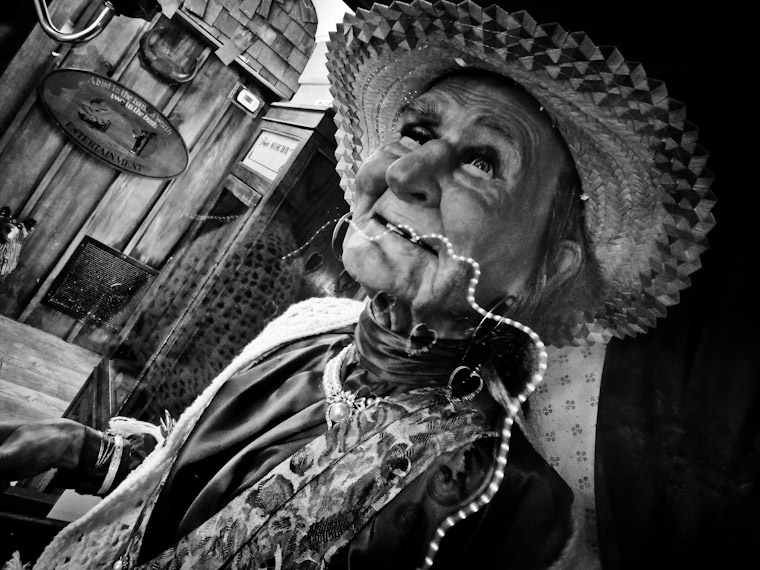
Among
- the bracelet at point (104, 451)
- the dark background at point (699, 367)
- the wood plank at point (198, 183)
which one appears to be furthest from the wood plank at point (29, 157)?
the dark background at point (699, 367)

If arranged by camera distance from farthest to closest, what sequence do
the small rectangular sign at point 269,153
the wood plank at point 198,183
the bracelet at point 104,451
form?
the wood plank at point 198,183 → the small rectangular sign at point 269,153 → the bracelet at point 104,451

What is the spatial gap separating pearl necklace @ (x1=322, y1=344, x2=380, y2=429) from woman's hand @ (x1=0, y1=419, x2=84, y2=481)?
26.4 inches

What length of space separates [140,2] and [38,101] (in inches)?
34.0

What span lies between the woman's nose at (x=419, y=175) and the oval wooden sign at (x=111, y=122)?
214cm

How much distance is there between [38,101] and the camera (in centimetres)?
232

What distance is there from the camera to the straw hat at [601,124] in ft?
2.47

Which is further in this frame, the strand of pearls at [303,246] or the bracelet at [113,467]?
the strand of pearls at [303,246]

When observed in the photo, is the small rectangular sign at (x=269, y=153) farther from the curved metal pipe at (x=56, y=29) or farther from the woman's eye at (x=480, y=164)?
the woman's eye at (x=480, y=164)

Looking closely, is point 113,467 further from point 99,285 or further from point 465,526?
point 99,285

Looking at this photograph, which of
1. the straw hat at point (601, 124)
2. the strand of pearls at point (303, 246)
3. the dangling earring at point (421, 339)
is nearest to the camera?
the straw hat at point (601, 124)

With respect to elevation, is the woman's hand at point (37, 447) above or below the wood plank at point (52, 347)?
above

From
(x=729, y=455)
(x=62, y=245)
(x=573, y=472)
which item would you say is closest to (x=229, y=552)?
(x=573, y=472)

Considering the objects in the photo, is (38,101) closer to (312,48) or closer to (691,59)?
(312,48)

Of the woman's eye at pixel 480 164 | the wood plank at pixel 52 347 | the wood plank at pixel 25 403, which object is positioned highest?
the woman's eye at pixel 480 164
